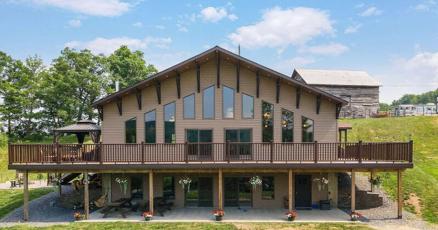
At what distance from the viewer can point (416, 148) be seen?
30594 mm

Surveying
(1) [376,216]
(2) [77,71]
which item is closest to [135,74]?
(2) [77,71]

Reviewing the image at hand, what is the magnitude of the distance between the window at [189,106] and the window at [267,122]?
3.94 m

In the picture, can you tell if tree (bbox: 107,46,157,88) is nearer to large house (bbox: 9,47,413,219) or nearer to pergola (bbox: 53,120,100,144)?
pergola (bbox: 53,120,100,144)

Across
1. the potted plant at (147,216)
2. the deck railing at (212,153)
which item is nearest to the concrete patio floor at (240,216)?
the potted plant at (147,216)

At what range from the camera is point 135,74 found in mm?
53250

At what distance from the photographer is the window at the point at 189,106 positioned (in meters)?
18.3

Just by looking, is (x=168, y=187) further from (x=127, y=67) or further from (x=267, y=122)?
(x=127, y=67)

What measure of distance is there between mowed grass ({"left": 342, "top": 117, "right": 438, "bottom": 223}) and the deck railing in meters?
4.25

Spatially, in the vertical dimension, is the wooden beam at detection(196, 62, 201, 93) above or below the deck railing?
above

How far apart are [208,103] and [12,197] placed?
14.1 metres

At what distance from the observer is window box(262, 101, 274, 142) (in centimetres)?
1827

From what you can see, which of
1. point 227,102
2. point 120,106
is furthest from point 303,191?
point 120,106

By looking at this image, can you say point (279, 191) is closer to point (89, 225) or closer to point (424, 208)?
point (424, 208)

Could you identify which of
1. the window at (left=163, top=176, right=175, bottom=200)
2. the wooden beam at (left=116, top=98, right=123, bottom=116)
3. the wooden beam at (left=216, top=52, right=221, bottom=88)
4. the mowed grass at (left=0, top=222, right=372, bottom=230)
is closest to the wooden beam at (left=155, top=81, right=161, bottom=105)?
the wooden beam at (left=116, top=98, right=123, bottom=116)
